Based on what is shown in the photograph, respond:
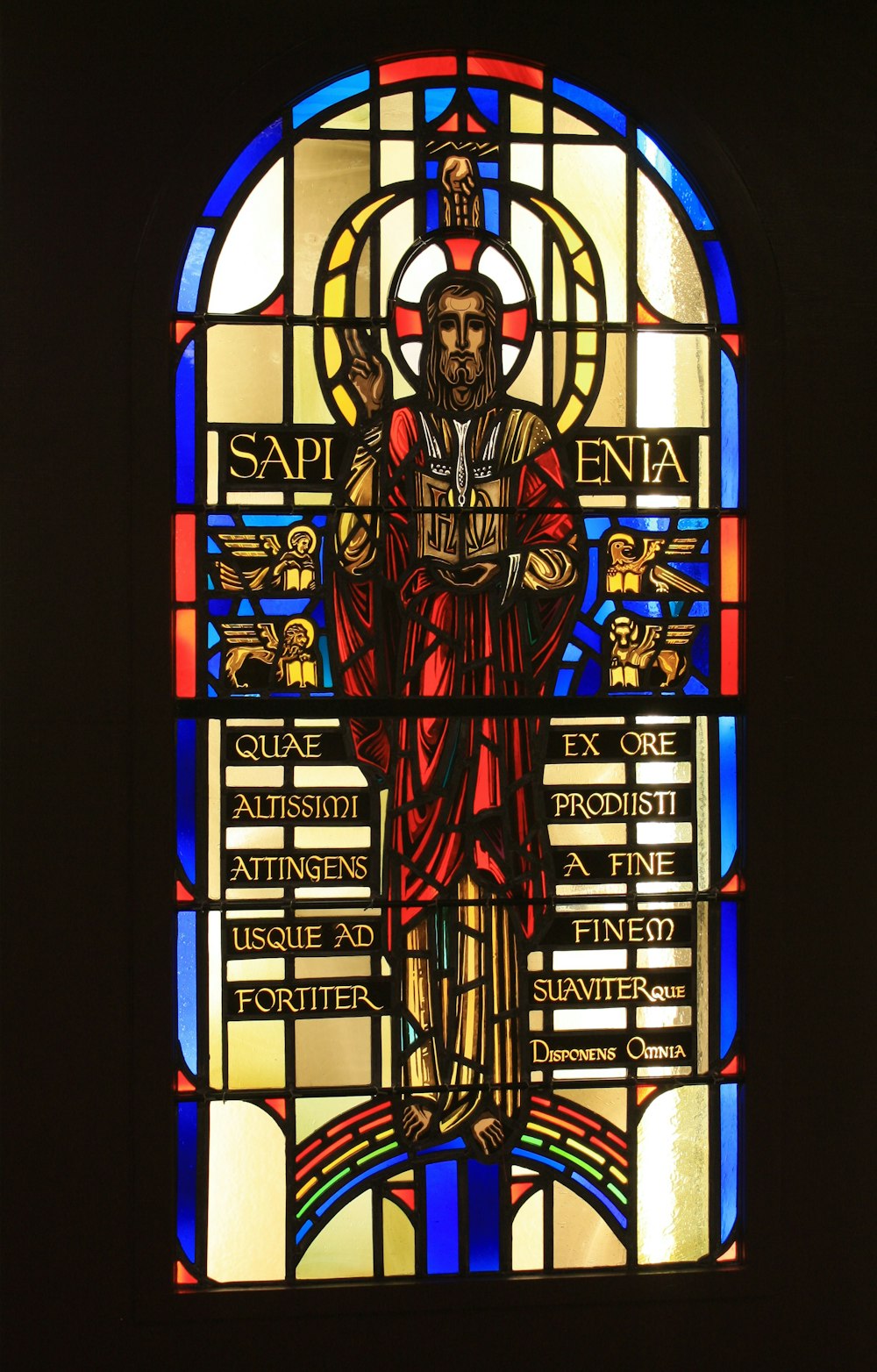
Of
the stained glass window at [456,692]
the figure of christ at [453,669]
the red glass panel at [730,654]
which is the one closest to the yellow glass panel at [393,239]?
the stained glass window at [456,692]

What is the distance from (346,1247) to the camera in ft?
8.24

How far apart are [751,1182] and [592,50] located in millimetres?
2556

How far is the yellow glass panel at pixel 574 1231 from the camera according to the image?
2541mm

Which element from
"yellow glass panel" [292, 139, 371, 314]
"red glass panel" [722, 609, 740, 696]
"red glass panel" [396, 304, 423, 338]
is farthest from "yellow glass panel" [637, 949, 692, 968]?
"yellow glass panel" [292, 139, 371, 314]

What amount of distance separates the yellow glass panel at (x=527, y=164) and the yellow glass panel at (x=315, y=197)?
0.33m

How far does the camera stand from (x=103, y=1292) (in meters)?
2.46

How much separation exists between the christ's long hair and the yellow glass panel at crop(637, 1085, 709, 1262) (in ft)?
5.33

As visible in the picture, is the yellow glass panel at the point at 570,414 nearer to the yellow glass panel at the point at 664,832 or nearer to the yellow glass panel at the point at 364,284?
the yellow glass panel at the point at 364,284

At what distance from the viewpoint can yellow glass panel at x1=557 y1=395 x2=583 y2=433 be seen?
256 centimetres

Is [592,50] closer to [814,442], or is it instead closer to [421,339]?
[421,339]

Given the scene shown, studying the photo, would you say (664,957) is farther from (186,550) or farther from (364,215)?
(364,215)

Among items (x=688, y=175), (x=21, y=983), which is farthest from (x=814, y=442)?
(x=21, y=983)

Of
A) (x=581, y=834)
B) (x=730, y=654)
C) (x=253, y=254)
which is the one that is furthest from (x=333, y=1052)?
(x=253, y=254)

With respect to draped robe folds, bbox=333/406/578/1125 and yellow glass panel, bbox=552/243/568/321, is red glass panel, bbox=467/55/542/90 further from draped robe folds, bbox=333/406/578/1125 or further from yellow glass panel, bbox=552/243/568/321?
draped robe folds, bbox=333/406/578/1125
